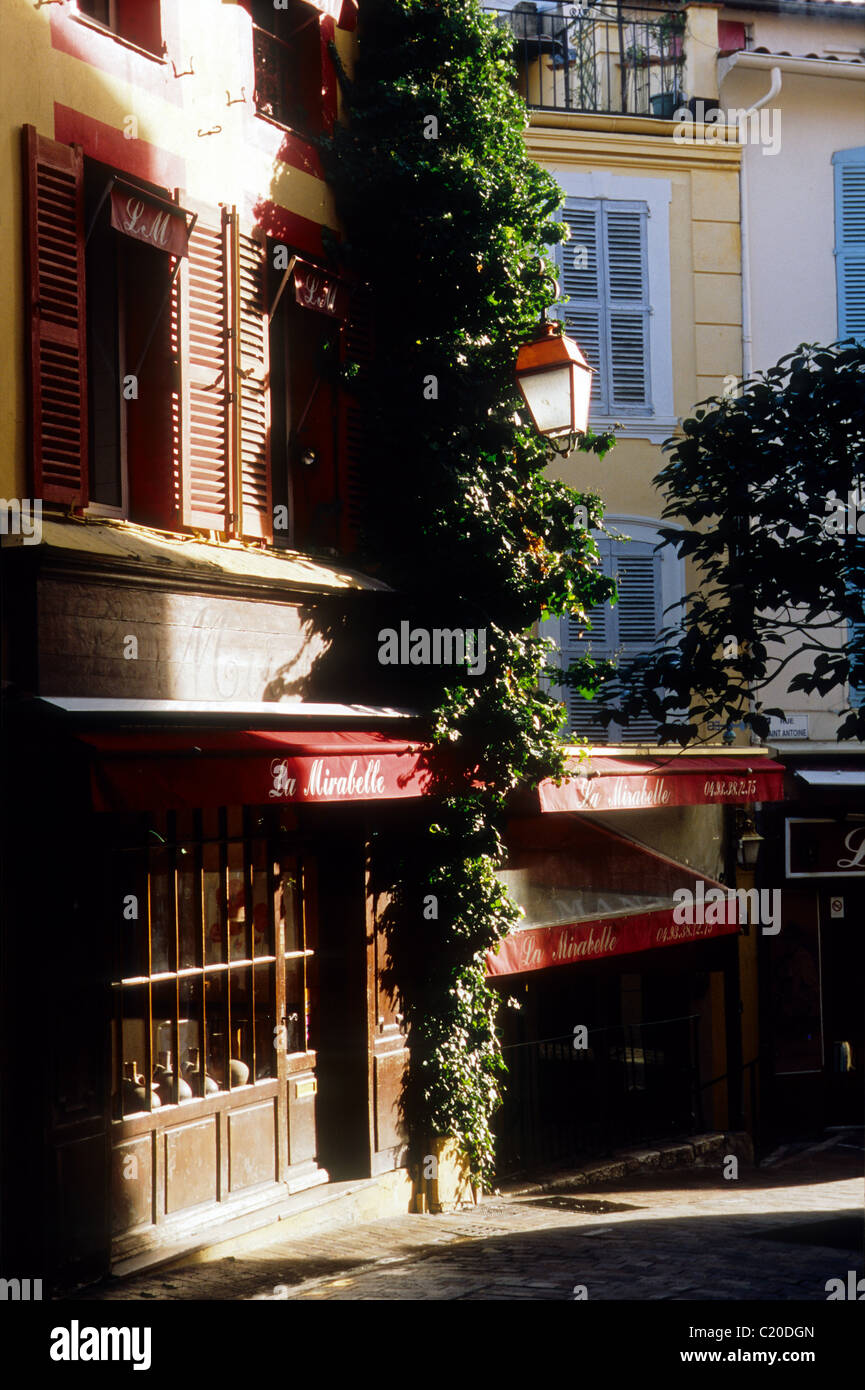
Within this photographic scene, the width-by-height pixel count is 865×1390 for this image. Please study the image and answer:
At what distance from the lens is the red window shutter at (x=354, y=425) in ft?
36.9

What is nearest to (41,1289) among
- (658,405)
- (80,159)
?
(80,159)

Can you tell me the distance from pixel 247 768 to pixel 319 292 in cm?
415

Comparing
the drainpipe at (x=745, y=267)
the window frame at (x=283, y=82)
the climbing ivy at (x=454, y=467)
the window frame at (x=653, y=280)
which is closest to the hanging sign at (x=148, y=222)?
the window frame at (x=283, y=82)

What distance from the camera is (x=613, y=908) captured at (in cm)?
1299

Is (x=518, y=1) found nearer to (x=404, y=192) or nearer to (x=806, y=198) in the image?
(x=806, y=198)

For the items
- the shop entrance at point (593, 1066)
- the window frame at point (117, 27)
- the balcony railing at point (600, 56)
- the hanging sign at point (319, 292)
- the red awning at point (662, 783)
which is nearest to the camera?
the window frame at point (117, 27)

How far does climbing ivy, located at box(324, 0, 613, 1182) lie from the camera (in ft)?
36.7

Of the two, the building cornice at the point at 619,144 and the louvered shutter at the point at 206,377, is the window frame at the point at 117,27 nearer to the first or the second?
the louvered shutter at the point at 206,377

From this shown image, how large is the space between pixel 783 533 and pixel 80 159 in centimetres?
469

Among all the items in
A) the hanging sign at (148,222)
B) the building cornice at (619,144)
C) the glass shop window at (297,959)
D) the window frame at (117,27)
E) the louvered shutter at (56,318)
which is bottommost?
the glass shop window at (297,959)

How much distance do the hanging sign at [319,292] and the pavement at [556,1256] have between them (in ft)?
19.8

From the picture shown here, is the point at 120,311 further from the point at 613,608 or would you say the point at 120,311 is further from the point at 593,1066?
the point at 593,1066

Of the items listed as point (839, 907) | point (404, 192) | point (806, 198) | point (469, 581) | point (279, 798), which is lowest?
point (839, 907)

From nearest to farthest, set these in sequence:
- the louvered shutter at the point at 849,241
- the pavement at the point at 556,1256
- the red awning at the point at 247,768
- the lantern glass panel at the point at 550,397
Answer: the red awning at the point at 247,768
the pavement at the point at 556,1256
the lantern glass panel at the point at 550,397
the louvered shutter at the point at 849,241
